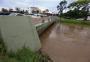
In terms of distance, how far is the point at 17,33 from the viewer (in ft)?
18.6

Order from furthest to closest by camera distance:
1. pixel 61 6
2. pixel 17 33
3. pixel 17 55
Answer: pixel 61 6
pixel 17 33
pixel 17 55

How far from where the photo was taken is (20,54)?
16.7 ft

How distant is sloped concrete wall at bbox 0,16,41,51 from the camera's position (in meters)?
5.13

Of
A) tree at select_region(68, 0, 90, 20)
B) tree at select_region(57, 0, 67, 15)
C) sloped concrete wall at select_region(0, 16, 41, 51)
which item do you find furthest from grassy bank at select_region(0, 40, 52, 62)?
tree at select_region(57, 0, 67, 15)

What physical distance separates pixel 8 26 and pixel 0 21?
1.17 ft

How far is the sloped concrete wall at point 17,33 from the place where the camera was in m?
5.13

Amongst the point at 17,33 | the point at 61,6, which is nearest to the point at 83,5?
the point at 61,6

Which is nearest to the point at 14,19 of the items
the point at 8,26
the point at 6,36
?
the point at 8,26

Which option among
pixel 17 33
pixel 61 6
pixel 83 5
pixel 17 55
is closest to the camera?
pixel 17 55

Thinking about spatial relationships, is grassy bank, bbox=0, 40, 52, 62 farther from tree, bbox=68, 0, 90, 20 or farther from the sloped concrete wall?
tree, bbox=68, 0, 90, 20

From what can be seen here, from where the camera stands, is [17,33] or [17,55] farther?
[17,33]

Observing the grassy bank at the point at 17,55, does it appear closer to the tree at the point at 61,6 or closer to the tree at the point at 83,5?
the tree at the point at 83,5

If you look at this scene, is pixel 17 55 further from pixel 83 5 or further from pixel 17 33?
pixel 83 5

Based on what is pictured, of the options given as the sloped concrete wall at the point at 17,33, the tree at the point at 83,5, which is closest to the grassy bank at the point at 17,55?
the sloped concrete wall at the point at 17,33
